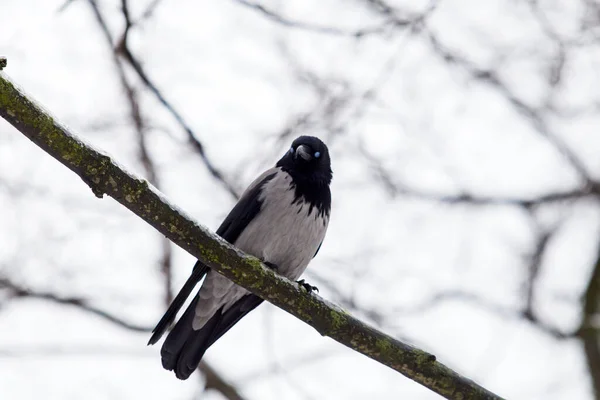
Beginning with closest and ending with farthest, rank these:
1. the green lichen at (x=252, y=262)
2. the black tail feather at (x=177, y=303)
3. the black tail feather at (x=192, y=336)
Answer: the green lichen at (x=252, y=262)
the black tail feather at (x=177, y=303)
the black tail feather at (x=192, y=336)

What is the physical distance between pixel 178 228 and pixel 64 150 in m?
0.66

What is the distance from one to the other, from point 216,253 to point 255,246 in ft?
5.50

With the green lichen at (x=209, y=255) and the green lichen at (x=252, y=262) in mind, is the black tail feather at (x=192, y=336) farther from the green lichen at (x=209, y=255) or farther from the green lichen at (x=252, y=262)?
the green lichen at (x=209, y=255)

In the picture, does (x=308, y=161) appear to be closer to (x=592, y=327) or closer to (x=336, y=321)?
(x=336, y=321)

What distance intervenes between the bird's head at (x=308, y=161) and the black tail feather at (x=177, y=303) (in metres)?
1.19

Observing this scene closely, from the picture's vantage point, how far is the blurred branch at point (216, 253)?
133 inches

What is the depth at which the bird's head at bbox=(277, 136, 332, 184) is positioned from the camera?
595 cm

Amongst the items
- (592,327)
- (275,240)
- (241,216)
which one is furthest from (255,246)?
(592,327)

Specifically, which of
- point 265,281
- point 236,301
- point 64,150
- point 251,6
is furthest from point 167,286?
point 64,150

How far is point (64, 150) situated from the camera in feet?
11.2

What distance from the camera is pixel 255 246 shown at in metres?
5.52

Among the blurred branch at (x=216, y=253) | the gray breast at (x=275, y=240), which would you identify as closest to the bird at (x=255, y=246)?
the gray breast at (x=275, y=240)

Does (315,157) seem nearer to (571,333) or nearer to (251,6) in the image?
(251,6)

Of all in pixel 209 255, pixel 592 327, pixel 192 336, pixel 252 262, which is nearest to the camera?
pixel 209 255
